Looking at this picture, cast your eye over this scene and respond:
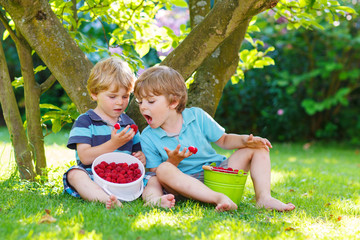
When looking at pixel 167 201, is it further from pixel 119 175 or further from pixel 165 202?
pixel 119 175

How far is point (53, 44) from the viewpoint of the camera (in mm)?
2586

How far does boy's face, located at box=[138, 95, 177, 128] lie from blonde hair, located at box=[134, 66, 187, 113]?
0.09 ft

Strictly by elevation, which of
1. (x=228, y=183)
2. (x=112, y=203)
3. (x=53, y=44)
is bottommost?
(x=112, y=203)

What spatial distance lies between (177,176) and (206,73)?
1.21 meters

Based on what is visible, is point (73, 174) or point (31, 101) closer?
point (73, 174)

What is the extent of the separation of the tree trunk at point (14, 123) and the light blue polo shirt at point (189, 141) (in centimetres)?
96

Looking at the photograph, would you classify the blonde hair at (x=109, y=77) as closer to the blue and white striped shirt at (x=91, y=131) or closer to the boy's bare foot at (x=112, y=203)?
the blue and white striped shirt at (x=91, y=131)

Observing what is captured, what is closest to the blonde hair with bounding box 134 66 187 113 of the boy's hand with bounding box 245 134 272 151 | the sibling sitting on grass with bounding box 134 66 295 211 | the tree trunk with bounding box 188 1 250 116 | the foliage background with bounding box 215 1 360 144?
the sibling sitting on grass with bounding box 134 66 295 211

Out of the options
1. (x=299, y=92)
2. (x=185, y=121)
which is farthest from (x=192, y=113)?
(x=299, y=92)

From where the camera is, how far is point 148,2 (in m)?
3.10

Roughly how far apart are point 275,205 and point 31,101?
6.26ft

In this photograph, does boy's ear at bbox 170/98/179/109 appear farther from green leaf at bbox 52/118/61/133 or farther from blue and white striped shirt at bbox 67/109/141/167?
green leaf at bbox 52/118/61/133

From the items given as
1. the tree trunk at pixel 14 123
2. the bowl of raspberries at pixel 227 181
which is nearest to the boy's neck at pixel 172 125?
the bowl of raspberries at pixel 227 181

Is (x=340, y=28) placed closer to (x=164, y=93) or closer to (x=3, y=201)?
(x=164, y=93)
